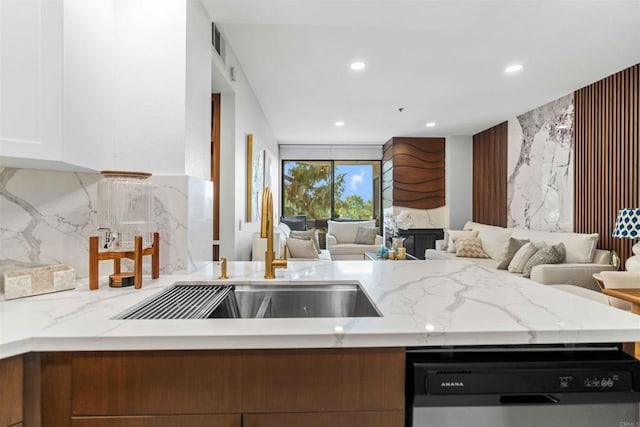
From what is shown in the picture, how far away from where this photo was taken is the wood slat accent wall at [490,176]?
17.9 ft

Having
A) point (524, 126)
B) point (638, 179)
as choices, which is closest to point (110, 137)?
point (638, 179)

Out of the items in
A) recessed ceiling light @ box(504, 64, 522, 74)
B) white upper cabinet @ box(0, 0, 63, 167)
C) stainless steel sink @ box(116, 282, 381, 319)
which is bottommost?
stainless steel sink @ box(116, 282, 381, 319)

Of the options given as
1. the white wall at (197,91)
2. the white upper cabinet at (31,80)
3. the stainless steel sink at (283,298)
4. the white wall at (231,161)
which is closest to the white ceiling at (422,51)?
the white wall at (197,91)

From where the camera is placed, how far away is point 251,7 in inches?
73.6

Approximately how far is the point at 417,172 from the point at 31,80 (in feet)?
20.4

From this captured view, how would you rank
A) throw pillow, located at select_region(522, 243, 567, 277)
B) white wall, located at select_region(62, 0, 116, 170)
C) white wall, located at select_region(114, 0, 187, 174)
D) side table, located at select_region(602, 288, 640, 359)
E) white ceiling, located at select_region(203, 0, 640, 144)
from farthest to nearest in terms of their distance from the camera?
throw pillow, located at select_region(522, 243, 567, 277) < side table, located at select_region(602, 288, 640, 359) < white ceiling, located at select_region(203, 0, 640, 144) < white wall, located at select_region(114, 0, 187, 174) < white wall, located at select_region(62, 0, 116, 170)

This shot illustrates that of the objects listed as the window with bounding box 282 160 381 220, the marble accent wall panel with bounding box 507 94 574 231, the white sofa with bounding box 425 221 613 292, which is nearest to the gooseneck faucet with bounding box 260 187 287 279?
the white sofa with bounding box 425 221 613 292

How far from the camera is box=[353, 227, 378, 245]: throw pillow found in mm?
6625

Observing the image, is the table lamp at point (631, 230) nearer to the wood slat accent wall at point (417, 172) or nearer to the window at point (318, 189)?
the wood slat accent wall at point (417, 172)

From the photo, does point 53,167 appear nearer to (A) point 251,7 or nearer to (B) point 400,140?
(A) point 251,7

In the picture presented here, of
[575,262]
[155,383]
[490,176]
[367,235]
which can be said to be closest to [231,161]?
[155,383]

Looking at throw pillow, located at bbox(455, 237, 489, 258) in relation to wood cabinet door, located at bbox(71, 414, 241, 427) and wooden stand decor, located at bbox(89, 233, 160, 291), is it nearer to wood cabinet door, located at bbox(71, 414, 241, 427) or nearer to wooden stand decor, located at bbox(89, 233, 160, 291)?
wooden stand decor, located at bbox(89, 233, 160, 291)

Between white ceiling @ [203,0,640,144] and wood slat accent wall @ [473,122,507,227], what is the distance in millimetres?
686

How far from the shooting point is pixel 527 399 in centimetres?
85
